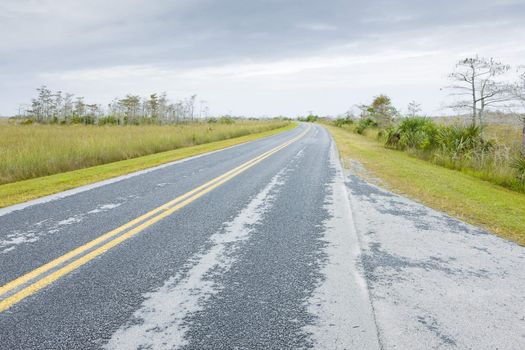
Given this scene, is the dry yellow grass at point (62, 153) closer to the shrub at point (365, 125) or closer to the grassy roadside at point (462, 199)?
the grassy roadside at point (462, 199)

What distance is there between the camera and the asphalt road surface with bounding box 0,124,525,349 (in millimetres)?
2604

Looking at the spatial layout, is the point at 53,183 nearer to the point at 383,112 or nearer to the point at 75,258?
the point at 75,258

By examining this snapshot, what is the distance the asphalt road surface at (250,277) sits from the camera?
2.60 m

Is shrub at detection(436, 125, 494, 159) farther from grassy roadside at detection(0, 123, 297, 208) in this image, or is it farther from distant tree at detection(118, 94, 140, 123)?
distant tree at detection(118, 94, 140, 123)

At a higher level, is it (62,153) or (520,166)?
(62,153)

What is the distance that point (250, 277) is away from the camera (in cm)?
356

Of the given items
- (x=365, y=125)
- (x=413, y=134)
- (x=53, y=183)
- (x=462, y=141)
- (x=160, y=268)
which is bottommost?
(x=160, y=268)

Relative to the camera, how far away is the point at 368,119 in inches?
1451

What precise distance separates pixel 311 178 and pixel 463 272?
602cm

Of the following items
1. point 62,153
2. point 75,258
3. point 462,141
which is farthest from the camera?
point 462,141

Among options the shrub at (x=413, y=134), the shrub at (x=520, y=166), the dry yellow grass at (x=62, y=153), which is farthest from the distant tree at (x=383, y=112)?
the dry yellow grass at (x=62, y=153)

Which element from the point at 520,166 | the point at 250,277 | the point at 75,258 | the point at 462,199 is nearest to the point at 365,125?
the point at 520,166

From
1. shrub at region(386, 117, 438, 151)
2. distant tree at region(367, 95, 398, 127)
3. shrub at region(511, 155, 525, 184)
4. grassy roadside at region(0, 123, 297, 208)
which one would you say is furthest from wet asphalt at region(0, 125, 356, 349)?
distant tree at region(367, 95, 398, 127)

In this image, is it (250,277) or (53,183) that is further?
(53,183)
